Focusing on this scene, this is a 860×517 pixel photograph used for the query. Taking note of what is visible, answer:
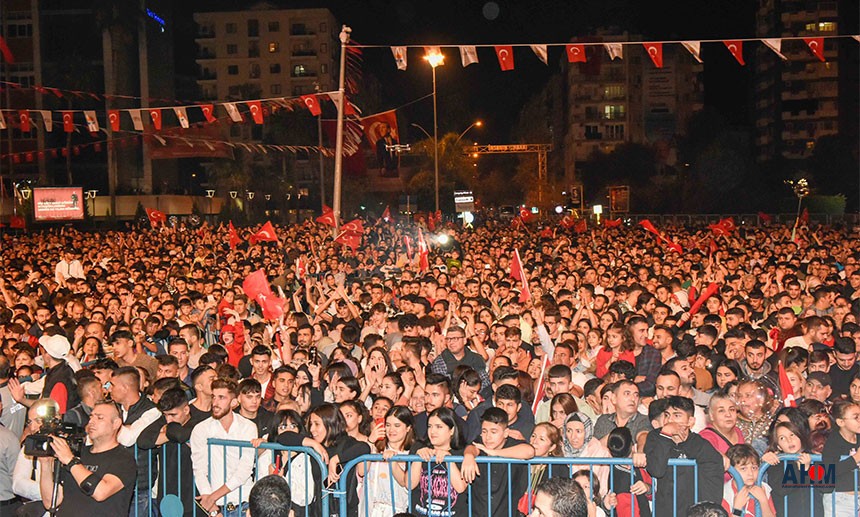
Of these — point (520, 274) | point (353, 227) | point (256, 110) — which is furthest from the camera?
point (256, 110)

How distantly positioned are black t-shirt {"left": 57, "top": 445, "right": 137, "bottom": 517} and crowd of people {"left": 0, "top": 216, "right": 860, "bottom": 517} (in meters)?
0.01

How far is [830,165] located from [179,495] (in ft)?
238

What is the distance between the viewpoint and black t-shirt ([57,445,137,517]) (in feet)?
18.0

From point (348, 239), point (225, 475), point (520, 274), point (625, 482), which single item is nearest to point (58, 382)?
point (225, 475)

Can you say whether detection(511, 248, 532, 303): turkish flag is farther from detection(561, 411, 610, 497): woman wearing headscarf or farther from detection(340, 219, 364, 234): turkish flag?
detection(340, 219, 364, 234): turkish flag

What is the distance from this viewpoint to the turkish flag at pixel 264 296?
1184 centimetres

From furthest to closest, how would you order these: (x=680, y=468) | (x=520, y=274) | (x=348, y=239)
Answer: (x=348, y=239), (x=520, y=274), (x=680, y=468)

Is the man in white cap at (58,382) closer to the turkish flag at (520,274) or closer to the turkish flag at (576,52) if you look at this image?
the turkish flag at (520,274)

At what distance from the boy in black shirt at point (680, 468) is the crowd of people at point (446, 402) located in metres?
0.01

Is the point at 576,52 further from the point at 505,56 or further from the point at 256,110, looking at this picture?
the point at 256,110

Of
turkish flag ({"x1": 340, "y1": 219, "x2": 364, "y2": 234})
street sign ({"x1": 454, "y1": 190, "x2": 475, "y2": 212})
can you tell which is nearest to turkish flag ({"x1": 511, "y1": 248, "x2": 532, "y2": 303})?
turkish flag ({"x1": 340, "y1": 219, "x2": 364, "y2": 234})

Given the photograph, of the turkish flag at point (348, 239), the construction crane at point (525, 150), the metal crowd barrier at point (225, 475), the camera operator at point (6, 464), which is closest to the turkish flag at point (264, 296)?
the metal crowd barrier at point (225, 475)

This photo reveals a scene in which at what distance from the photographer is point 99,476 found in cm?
543

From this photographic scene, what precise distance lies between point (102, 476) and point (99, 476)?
0.02 m
